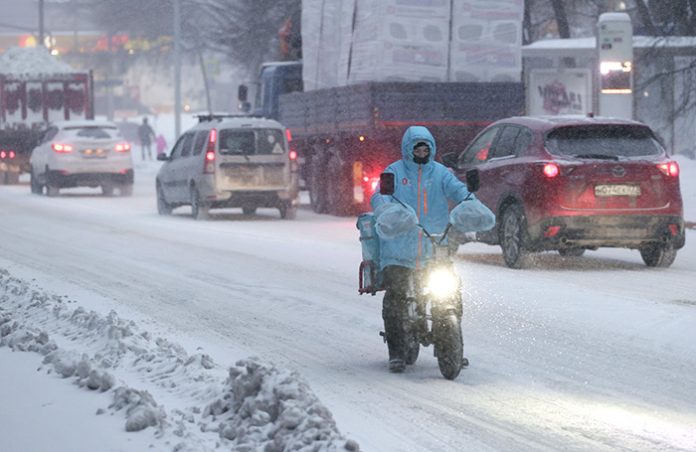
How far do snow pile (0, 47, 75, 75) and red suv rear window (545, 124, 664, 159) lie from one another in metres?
31.9

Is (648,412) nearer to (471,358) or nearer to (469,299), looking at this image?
(471,358)

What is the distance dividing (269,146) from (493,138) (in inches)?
370

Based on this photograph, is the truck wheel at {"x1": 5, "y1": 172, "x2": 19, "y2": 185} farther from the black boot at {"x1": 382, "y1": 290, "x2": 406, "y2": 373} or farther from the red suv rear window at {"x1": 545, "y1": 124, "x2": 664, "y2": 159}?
the black boot at {"x1": 382, "y1": 290, "x2": 406, "y2": 373}

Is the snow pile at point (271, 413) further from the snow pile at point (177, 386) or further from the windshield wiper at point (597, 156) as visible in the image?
the windshield wiper at point (597, 156)

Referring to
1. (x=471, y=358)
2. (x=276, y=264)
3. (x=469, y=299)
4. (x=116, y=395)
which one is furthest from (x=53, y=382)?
(x=276, y=264)

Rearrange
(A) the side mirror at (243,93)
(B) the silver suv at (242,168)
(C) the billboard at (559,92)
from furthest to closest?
1. (A) the side mirror at (243,93)
2. (C) the billboard at (559,92)
3. (B) the silver suv at (242,168)

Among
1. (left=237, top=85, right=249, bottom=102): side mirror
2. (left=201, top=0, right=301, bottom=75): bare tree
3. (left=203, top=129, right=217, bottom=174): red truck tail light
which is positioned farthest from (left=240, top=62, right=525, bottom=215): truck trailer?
(left=201, top=0, right=301, bottom=75): bare tree

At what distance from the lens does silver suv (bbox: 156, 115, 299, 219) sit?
26.6 m

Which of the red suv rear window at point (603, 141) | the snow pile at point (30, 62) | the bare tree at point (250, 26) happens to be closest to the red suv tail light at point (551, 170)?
the red suv rear window at point (603, 141)

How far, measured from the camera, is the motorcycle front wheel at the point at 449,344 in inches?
372

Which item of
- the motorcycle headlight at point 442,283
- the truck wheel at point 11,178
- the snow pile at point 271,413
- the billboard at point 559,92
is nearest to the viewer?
the snow pile at point 271,413

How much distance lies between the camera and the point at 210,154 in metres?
26.7

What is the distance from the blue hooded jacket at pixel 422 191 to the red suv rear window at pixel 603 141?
6831 mm

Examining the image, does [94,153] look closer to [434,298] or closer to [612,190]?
[612,190]
